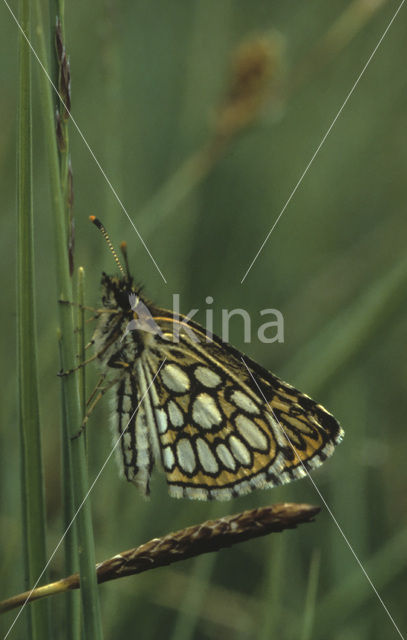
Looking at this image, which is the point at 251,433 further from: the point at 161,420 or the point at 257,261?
→ the point at 257,261

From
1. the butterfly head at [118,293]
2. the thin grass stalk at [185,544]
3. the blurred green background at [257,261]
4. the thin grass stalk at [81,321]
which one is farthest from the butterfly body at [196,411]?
the thin grass stalk at [185,544]

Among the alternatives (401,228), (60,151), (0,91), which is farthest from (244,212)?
(60,151)

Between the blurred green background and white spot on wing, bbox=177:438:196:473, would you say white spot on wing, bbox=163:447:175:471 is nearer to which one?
white spot on wing, bbox=177:438:196:473

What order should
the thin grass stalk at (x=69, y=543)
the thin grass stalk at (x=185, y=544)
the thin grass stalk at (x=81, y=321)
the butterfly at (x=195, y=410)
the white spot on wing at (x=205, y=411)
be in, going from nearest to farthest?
the thin grass stalk at (x=185, y=544)
the thin grass stalk at (x=69, y=543)
the thin grass stalk at (x=81, y=321)
the butterfly at (x=195, y=410)
the white spot on wing at (x=205, y=411)

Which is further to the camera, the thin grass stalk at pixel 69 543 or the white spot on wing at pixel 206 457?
the white spot on wing at pixel 206 457

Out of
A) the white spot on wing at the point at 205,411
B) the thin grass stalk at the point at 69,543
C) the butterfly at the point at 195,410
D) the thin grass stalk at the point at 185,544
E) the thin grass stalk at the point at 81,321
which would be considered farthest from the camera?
the white spot on wing at the point at 205,411

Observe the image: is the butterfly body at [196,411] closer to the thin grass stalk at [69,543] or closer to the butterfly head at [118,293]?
the butterfly head at [118,293]

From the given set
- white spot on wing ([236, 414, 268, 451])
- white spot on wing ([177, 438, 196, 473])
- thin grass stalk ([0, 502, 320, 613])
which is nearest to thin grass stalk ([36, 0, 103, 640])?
thin grass stalk ([0, 502, 320, 613])
